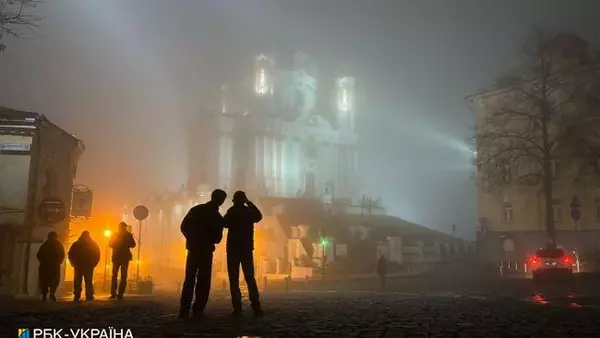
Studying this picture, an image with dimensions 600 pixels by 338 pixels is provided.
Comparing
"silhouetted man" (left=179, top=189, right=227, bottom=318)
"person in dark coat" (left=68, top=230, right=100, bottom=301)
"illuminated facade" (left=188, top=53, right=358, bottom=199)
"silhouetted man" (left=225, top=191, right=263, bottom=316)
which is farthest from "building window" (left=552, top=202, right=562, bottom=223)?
"illuminated facade" (left=188, top=53, right=358, bottom=199)

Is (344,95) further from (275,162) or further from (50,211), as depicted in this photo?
(50,211)

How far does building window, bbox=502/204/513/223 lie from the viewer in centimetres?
4476

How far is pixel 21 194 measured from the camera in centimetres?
2127

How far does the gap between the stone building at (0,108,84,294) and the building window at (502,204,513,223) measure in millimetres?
35713

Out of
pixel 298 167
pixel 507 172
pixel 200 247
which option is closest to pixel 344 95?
pixel 298 167

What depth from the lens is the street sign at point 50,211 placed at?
2197 centimetres

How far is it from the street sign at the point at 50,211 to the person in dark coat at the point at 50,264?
820 centimetres

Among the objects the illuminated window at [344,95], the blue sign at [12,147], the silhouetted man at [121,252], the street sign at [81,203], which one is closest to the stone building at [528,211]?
the street sign at [81,203]

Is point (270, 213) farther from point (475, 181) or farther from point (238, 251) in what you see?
point (238, 251)

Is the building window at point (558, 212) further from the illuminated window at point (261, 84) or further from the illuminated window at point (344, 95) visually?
the illuminated window at point (344, 95)

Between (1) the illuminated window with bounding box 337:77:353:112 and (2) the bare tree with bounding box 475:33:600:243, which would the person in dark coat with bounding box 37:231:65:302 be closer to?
(2) the bare tree with bounding box 475:33:600:243

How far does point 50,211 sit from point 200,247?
629 inches

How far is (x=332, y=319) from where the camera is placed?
26.8ft

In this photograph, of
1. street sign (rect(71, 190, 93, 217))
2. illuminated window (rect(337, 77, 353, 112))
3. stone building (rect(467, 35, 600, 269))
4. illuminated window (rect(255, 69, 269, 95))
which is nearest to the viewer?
street sign (rect(71, 190, 93, 217))
